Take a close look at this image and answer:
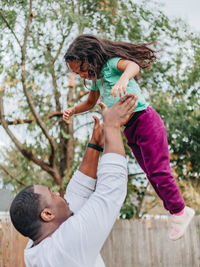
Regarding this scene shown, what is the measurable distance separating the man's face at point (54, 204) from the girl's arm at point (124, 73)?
18.7 inches

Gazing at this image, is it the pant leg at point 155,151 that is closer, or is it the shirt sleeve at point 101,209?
the shirt sleeve at point 101,209

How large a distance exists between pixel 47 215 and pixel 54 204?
0.05 meters

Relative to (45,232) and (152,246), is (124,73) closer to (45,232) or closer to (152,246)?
(45,232)

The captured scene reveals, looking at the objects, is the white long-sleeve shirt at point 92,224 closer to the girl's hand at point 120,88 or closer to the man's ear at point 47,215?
the man's ear at point 47,215

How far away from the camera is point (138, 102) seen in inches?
70.8

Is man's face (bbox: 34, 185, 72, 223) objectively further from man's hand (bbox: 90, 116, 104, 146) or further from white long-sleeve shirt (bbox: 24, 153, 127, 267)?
man's hand (bbox: 90, 116, 104, 146)

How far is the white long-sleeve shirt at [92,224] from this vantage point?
3.75 feet

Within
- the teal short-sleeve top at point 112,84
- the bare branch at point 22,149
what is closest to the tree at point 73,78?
the bare branch at point 22,149

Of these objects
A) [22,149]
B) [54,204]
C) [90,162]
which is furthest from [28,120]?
[54,204]

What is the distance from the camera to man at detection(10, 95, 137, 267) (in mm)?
1147

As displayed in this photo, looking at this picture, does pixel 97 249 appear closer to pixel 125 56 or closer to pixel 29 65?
pixel 125 56

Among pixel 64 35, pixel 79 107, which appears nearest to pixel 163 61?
pixel 64 35

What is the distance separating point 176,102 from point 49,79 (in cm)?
234

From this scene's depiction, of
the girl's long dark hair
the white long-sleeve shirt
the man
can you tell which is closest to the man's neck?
the man
